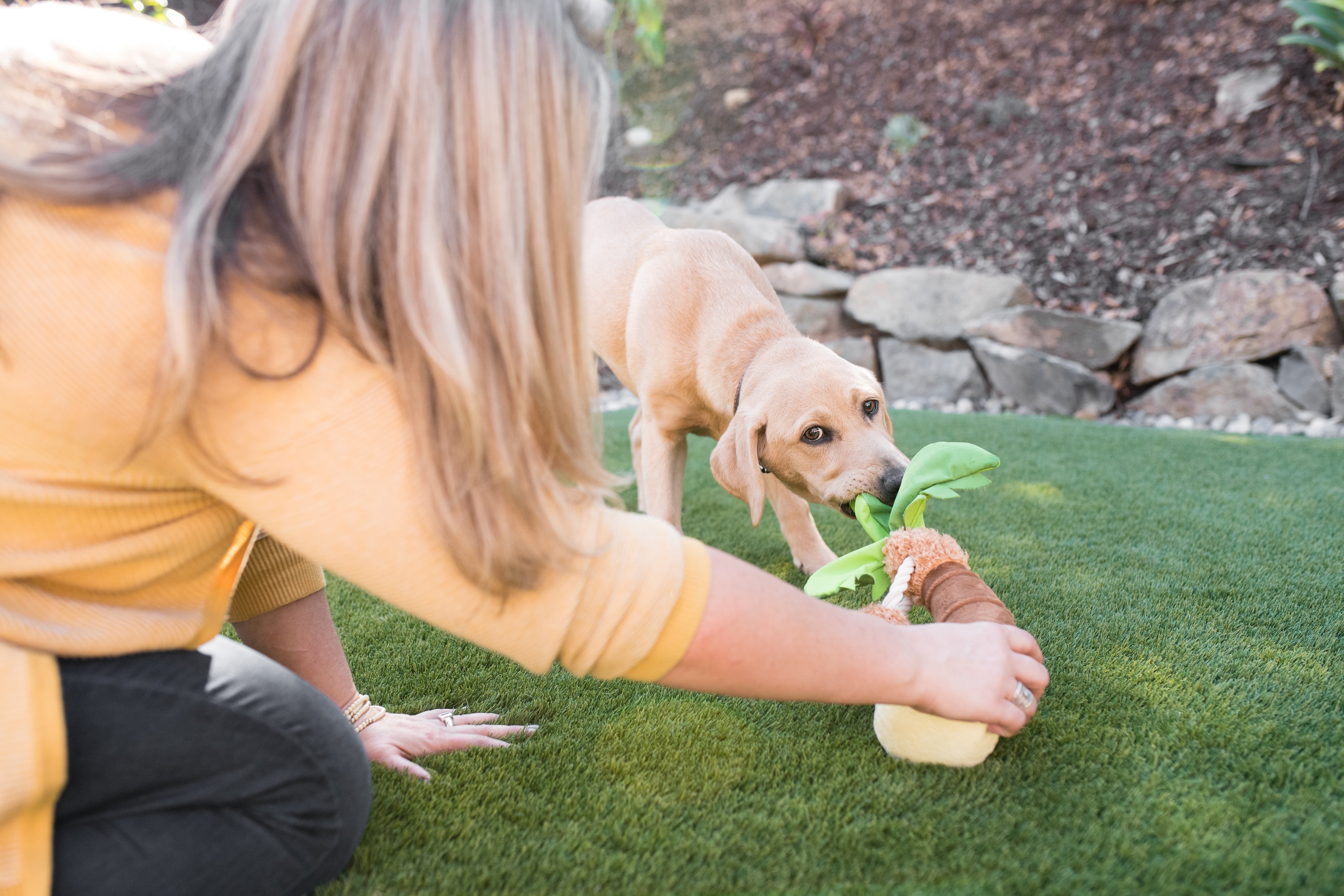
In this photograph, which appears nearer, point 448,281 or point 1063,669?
point 448,281

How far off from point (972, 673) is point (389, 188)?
1.07m

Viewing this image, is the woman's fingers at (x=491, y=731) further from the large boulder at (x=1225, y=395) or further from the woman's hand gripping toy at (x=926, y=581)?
the large boulder at (x=1225, y=395)

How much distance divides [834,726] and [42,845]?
1375mm

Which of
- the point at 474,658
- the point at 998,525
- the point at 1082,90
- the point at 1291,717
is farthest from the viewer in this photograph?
the point at 1082,90

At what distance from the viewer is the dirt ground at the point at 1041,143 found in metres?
6.38

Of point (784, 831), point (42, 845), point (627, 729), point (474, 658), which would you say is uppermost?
point (42, 845)

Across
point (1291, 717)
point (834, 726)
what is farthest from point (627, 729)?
point (1291, 717)

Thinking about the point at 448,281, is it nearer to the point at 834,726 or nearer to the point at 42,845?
the point at 42,845

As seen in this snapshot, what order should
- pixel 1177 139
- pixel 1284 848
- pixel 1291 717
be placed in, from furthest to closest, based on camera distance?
pixel 1177 139 < pixel 1291 717 < pixel 1284 848

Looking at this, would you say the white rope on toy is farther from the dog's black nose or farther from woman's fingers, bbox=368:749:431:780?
woman's fingers, bbox=368:749:431:780

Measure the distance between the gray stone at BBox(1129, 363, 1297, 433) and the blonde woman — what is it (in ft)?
18.1

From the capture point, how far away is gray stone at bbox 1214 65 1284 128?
270 inches

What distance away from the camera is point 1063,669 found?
6.51 ft

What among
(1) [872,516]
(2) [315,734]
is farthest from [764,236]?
(2) [315,734]
